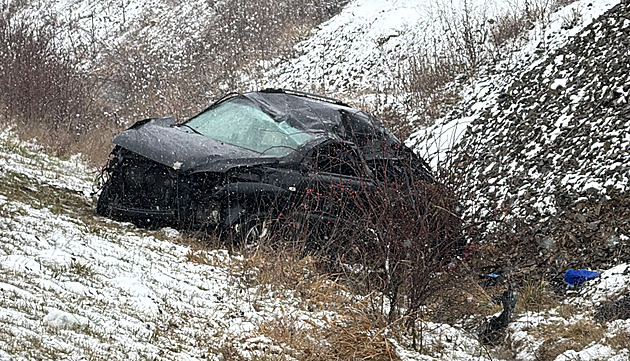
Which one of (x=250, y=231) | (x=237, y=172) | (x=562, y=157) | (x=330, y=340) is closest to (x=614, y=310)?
(x=330, y=340)

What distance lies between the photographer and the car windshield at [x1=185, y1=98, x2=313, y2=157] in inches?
267

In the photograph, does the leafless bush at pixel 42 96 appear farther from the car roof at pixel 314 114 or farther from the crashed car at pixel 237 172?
the crashed car at pixel 237 172

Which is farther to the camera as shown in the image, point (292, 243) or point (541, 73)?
point (541, 73)

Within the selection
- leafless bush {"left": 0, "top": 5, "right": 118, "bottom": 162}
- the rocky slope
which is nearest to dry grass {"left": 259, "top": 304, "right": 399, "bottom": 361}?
the rocky slope

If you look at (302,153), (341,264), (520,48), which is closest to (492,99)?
(520,48)

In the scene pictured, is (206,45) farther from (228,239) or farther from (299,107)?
(228,239)

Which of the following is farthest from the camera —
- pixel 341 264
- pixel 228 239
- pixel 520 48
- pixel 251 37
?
pixel 251 37

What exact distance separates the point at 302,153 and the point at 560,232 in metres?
2.96

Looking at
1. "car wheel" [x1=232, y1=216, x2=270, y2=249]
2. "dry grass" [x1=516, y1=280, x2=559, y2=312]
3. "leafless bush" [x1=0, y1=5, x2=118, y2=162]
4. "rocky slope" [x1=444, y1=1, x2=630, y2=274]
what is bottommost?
"dry grass" [x1=516, y1=280, x2=559, y2=312]

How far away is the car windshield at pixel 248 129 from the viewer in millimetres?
6781

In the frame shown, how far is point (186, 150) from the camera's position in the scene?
20.5 ft

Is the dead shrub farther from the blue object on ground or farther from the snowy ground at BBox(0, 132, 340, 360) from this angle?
the snowy ground at BBox(0, 132, 340, 360)

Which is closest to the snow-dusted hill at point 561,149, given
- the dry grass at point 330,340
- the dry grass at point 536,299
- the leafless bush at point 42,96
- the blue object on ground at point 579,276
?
the blue object on ground at point 579,276

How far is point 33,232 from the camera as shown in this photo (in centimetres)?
527
